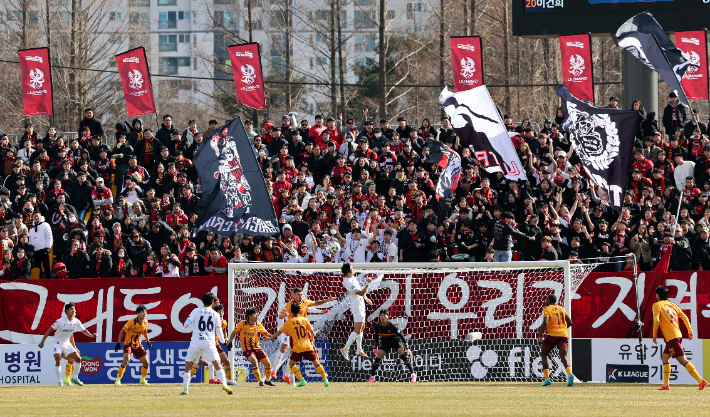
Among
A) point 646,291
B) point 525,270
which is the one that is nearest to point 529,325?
point 525,270

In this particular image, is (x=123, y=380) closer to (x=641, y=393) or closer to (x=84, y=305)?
(x=84, y=305)

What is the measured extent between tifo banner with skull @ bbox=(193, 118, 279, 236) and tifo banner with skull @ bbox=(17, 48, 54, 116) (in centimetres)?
1207

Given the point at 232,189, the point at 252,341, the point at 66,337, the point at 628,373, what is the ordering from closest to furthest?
the point at 232,189
the point at 252,341
the point at 628,373
the point at 66,337

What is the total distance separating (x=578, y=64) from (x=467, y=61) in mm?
3010

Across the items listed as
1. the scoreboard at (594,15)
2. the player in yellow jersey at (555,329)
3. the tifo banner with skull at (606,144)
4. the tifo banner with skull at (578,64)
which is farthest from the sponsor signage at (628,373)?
the scoreboard at (594,15)

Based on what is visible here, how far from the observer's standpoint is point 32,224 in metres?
20.5

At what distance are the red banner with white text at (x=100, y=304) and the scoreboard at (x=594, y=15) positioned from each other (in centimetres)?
1203

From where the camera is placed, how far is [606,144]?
53.7 ft

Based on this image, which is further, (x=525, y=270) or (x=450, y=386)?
(x=525, y=270)

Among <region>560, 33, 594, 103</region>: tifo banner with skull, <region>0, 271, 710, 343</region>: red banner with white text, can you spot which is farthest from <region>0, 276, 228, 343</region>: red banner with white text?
<region>560, 33, 594, 103</region>: tifo banner with skull

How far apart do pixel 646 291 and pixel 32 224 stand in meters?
13.3

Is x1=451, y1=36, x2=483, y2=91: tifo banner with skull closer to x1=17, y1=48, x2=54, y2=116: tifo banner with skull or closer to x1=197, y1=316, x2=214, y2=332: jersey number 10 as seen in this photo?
x1=17, y1=48, x2=54, y2=116: tifo banner with skull

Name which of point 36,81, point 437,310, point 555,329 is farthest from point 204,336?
point 36,81

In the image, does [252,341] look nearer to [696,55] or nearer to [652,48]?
[652,48]
